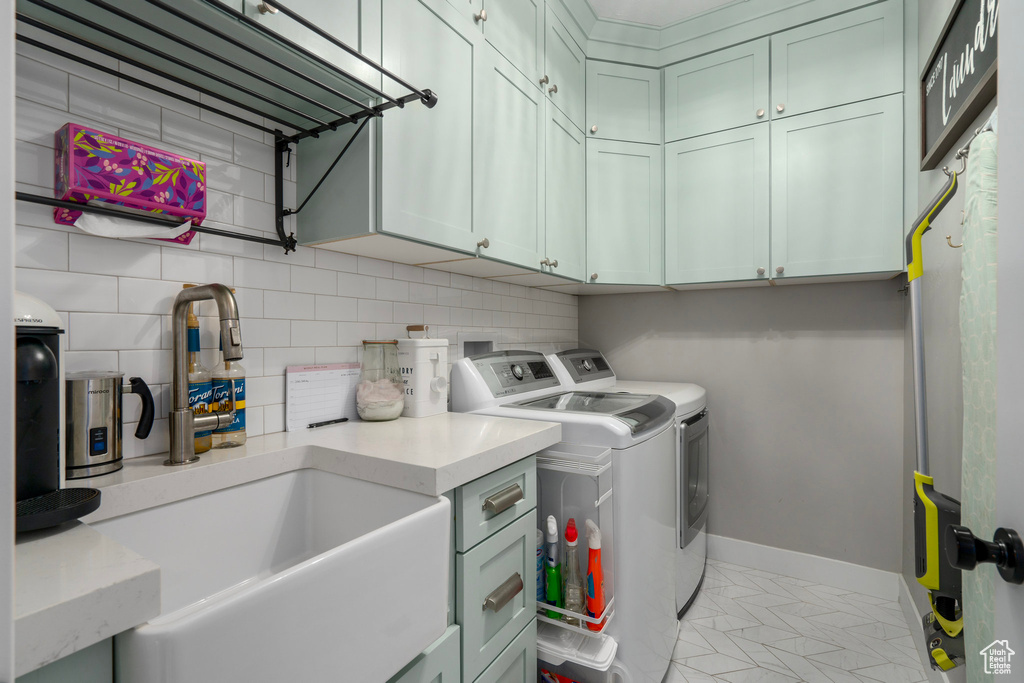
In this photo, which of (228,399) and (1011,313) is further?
(228,399)

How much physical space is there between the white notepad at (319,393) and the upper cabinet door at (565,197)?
36.9 inches

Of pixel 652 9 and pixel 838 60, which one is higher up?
pixel 652 9

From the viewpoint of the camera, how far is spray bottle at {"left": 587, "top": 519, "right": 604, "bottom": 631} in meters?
1.41

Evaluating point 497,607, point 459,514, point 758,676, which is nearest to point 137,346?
point 459,514

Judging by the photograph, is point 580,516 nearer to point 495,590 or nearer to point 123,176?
point 495,590

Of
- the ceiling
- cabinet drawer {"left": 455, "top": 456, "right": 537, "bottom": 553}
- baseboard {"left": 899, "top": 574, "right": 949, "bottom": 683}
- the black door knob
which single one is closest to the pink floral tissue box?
cabinet drawer {"left": 455, "top": 456, "right": 537, "bottom": 553}

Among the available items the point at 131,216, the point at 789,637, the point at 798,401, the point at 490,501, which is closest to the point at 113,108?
the point at 131,216

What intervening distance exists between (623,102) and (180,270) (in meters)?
2.16

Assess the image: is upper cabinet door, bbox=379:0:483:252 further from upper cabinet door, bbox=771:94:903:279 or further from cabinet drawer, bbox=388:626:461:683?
upper cabinet door, bbox=771:94:903:279

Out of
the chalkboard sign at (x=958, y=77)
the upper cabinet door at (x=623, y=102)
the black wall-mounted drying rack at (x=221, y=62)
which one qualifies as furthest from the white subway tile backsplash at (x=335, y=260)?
the chalkboard sign at (x=958, y=77)

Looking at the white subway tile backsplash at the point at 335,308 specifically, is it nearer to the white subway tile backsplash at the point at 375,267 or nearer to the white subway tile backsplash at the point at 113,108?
the white subway tile backsplash at the point at 375,267

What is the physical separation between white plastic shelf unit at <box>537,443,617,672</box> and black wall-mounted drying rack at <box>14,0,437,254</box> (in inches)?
41.8

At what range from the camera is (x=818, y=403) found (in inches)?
99.0

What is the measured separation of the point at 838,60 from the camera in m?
2.16
